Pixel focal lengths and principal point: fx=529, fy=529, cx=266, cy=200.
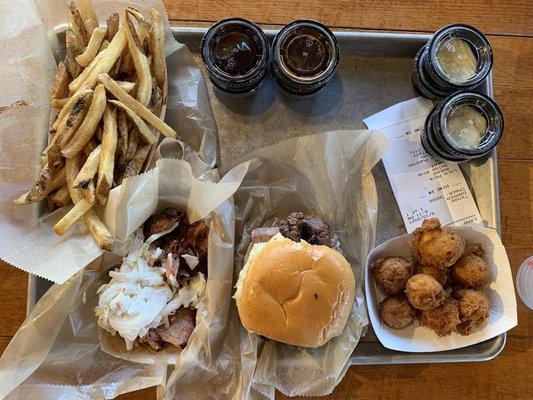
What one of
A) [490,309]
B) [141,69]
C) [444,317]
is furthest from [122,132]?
[490,309]

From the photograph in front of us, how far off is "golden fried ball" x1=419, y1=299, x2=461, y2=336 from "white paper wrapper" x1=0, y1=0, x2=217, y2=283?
68 cm

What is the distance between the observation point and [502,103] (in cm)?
150

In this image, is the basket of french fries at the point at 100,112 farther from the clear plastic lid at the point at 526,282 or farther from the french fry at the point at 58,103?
the clear plastic lid at the point at 526,282

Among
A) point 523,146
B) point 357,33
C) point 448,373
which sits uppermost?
point 357,33

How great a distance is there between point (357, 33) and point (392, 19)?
0.47ft

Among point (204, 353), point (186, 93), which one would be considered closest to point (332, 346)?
point (204, 353)

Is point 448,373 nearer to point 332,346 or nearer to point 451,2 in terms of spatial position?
point 332,346

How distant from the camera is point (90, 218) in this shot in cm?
124

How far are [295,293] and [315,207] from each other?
0.93ft

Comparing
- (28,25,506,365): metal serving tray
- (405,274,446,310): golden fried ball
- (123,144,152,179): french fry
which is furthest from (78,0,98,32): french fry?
(405,274,446,310): golden fried ball

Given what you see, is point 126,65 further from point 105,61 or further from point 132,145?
point 132,145

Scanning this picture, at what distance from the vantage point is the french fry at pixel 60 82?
127 cm

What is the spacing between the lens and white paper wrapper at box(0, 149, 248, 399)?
1.24m

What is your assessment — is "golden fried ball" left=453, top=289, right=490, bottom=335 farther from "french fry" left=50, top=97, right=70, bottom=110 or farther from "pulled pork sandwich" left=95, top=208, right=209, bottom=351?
"french fry" left=50, top=97, right=70, bottom=110
